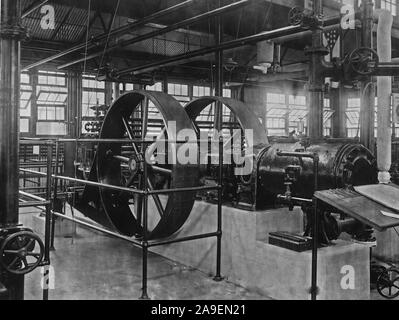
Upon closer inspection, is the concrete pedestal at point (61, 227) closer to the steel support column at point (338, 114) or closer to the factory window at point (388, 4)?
the steel support column at point (338, 114)

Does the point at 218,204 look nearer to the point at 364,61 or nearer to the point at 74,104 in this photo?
the point at 364,61

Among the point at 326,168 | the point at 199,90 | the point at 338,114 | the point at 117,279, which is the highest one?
the point at 199,90

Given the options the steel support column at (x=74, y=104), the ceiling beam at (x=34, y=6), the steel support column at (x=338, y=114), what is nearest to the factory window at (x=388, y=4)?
the steel support column at (x=338, y=114)

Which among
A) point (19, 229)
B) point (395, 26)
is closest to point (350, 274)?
point (19, 229)

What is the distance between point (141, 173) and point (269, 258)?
1456 mm

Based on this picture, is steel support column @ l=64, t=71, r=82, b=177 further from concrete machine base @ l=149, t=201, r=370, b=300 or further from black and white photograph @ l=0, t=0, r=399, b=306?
concrete machine base @ l=149, t=201, r=370, b=300

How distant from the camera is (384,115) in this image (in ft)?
14.8

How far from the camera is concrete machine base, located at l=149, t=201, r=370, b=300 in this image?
310cm

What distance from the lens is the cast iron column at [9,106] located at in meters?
2.35

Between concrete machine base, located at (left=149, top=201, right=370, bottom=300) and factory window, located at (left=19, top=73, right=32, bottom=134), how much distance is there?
7238 millimetres

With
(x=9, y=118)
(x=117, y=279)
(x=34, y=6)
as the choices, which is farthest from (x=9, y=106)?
(x=34, y=6)

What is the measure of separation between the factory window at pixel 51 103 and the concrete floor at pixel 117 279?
20.7 ft
